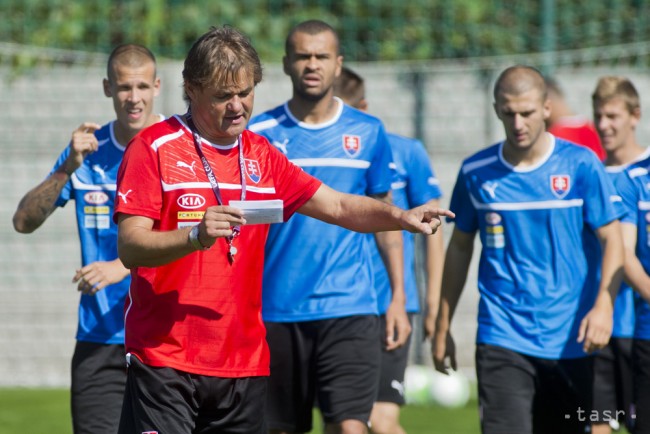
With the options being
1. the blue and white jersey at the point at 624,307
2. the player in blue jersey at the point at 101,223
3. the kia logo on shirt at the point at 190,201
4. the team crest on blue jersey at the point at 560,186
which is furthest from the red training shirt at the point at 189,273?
the blue and white jersey at the point at 624,307

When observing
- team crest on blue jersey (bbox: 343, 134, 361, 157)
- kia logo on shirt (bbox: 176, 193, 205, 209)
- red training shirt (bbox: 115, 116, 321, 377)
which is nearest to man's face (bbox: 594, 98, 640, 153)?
team crest on blue jersey (bbox: 343, 134, 361, 157)

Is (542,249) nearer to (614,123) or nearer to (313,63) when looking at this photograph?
(614,123)

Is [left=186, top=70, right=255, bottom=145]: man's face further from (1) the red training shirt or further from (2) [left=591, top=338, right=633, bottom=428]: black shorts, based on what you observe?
(2) [left=591, top=338, right=633, bottom=428]: black shorts

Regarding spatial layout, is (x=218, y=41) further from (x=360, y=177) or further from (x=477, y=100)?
(x=477, y=100)

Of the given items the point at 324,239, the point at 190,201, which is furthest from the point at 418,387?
the point at 190,201

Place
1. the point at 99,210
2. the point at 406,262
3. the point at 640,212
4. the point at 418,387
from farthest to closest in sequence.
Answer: the point at 418,387
the point at 406,262
the point at 640,212
the point at 99,210

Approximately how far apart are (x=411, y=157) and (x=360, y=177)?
151 cm

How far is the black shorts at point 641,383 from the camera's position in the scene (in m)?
6.58

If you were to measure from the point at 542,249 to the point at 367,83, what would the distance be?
618cm

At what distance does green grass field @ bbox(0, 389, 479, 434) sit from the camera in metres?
9.31

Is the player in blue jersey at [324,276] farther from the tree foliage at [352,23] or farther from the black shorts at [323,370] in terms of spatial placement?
the tree foliage at [352,23]

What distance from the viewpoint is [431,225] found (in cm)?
451

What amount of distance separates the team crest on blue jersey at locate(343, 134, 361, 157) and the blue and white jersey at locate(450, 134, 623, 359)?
0.71 metres

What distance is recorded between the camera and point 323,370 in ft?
20.4
